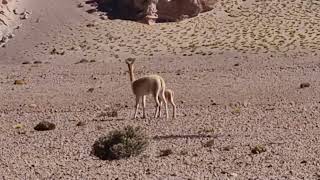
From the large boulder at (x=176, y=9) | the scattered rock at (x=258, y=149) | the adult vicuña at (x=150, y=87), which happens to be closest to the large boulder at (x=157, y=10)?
the large boulder at (x=176, y=9)

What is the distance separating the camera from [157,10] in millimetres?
57438

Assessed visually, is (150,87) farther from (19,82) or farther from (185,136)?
(19,82)

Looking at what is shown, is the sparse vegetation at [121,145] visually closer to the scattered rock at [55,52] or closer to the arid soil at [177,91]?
the arid soil at [177,91]

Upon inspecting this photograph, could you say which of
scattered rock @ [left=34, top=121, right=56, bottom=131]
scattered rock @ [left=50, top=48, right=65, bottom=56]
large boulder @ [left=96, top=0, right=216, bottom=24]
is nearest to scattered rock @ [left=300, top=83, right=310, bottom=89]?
scattered rock @ [left=34, top=121, right=56, bottom=131]

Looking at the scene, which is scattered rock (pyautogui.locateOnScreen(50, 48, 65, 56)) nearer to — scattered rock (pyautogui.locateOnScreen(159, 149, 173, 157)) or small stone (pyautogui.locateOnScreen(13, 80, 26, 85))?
small stone (pyautogui.locateOnScreen(13, 80, 26, 85))

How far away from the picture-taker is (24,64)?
44.2 meters

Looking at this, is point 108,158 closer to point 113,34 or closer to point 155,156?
point 155,156

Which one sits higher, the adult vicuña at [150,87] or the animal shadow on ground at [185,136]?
the animal shadow on ground at [185,136]

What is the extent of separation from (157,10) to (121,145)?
1672 inches

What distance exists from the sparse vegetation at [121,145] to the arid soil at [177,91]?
0.24 meters

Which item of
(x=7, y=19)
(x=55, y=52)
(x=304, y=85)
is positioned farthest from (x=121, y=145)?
(x=7, y=19)

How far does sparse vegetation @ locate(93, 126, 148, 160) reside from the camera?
51.3 feet

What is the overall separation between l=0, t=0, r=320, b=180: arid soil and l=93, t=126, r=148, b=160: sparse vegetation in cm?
24

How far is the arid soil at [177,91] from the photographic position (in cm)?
1509
